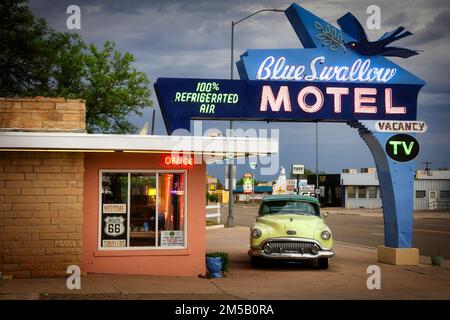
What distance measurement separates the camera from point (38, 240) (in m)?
14.0

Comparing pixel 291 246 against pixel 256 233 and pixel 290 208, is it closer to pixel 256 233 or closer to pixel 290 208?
pixel 256 233

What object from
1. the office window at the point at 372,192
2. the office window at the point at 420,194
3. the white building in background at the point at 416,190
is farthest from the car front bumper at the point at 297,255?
the office window at the point at 372,192

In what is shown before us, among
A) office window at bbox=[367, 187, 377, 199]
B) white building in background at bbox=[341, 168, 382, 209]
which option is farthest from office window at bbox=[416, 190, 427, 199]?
office window at bbox=[367, 187, 377, 199]

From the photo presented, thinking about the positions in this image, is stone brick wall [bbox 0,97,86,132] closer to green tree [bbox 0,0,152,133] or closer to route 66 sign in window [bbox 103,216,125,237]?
route 66 sign in window [bbox 103,216,125,237]

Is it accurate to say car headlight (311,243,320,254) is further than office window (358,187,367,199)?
No

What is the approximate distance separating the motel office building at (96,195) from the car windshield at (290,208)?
10.2 ft

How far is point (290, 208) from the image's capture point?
17844 millimetres

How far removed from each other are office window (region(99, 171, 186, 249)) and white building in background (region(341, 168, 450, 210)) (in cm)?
6883

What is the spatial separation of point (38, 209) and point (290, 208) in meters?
6.87

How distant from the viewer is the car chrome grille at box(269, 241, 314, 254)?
15.9 meters

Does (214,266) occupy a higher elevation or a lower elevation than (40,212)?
lower

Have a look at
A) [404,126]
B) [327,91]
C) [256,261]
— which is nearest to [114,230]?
[256,261]

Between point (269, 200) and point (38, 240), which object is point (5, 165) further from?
point (269, 200)
